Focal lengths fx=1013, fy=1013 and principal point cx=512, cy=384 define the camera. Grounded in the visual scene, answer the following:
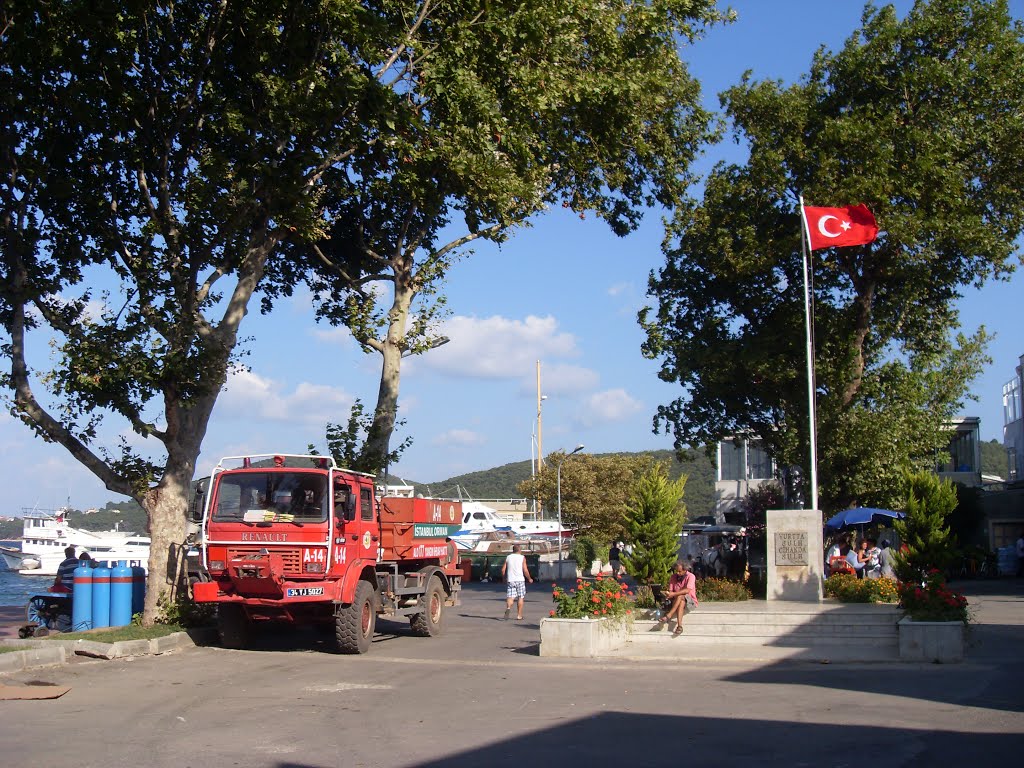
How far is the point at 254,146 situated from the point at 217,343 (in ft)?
12.0

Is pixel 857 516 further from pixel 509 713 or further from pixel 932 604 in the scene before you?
pixel 509 713

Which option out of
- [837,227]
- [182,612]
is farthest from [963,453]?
[182,612]

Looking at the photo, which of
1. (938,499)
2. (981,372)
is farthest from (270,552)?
(981,372)

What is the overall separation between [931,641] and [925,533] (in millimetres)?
3549

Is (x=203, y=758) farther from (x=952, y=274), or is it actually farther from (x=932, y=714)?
(x=952, y=274)

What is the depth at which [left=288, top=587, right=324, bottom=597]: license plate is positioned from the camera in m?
16.4

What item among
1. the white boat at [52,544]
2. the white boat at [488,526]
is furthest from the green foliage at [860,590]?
the white boat at [52,544]

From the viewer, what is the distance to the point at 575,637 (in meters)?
16.5

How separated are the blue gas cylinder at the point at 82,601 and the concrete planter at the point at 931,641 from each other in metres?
13.7

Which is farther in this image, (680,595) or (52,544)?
(52,544)

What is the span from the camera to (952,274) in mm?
29328

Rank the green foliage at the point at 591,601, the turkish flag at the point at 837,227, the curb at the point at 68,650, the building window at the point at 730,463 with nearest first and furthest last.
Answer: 1. the curb at the point at 68,650
2. the green foliage at the point at 591,601
3. the turkish flag at the point at 837,227
4. the building window at the point at 730,463

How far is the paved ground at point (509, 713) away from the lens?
8891 millimetres

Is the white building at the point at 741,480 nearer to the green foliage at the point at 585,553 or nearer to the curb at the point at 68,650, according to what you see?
the green foliage at the point at 585,553
